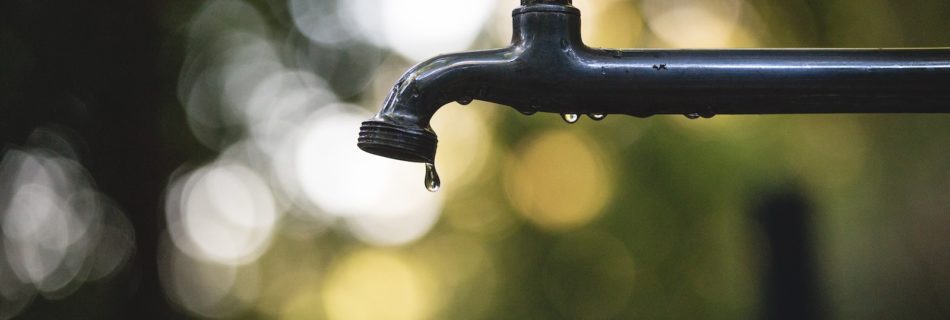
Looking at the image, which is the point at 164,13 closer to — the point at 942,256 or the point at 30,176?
the point at 30,176

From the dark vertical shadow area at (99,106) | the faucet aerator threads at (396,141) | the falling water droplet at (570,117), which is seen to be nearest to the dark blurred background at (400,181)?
the dark vertical shadow area at (99,106)

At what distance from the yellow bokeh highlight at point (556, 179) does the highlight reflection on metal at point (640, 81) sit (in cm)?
725

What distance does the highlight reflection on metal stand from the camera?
0.84 metres

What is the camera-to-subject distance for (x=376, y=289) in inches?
410

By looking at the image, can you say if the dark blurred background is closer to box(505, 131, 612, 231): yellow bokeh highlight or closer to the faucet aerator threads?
box(505, 131, 612, 231): yellow bokeh highlight

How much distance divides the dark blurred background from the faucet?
38.7 inches

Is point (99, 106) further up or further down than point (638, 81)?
further down

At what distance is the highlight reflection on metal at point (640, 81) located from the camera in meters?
0.84

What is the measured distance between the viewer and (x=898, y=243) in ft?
13.5

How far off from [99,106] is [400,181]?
5.03 meters

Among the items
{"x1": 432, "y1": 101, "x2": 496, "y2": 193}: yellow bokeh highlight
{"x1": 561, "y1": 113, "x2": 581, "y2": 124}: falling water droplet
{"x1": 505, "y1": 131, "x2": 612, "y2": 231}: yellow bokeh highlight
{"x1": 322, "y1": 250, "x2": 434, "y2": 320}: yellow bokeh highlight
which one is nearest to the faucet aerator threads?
{"x1": 561, "y1": 113, "x2": 581, "y2": 124}: falling water droplet

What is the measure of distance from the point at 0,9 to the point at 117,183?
157cm

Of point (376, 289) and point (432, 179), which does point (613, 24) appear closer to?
point (376, 289)

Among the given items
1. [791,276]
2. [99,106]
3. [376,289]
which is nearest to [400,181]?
[376,289]
